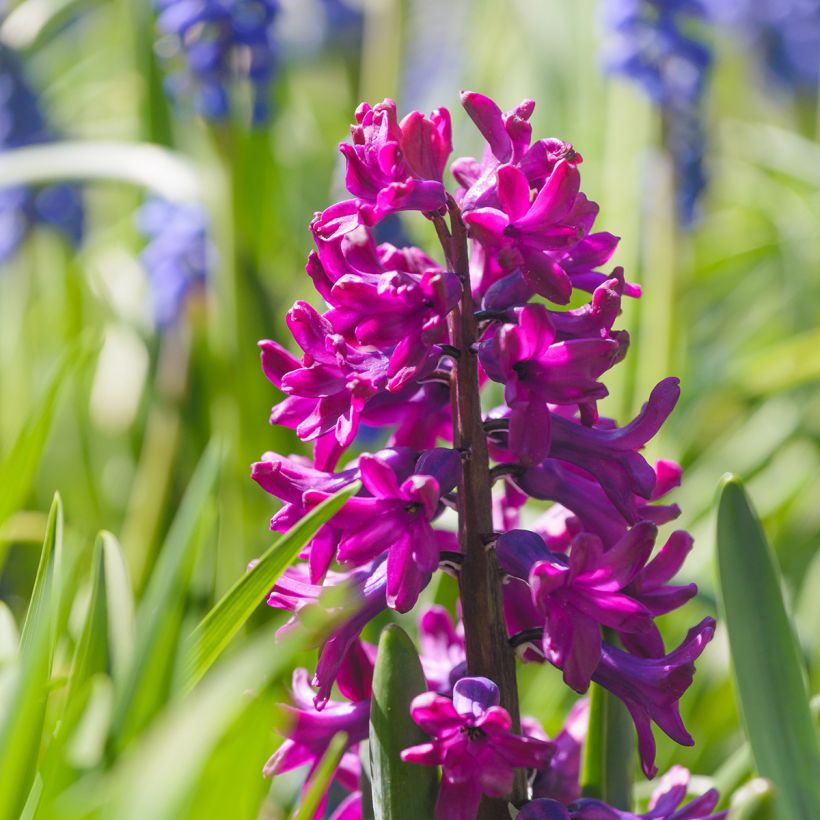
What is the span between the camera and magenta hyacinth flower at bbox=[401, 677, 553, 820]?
66 cm

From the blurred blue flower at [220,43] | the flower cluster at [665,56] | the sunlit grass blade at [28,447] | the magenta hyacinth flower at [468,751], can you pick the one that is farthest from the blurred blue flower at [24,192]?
the magenta hyacinth flower at [468,751]

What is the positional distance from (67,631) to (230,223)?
0.80 metres

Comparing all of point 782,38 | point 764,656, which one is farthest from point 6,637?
point 782,38

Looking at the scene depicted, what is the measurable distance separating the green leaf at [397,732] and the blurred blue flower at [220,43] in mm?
1307

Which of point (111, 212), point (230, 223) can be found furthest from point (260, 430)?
point (111, 212)

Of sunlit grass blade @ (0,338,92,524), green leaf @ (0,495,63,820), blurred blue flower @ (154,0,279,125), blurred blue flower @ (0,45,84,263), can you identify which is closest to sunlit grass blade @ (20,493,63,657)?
green leaf @ (0,495,63,820)

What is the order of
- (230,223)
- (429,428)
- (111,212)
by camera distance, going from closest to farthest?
1. (429,428)
2. (230,223)
3. (111,212)

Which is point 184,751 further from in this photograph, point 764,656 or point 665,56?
point 665,56

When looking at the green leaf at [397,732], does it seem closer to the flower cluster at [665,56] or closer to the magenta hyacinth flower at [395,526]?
the magenta hyacinth flower at [395,526]

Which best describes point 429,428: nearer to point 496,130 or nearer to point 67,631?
point 496,130

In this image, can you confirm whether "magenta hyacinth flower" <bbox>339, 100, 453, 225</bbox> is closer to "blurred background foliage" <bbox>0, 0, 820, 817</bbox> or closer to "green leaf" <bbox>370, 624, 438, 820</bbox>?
"green leaf" <bbox>370, 624, 438, 820</bbox>

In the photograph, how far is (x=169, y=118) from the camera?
7.88ft

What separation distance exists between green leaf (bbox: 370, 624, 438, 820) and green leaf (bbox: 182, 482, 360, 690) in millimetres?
70

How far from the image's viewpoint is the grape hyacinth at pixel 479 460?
690 millimetres
